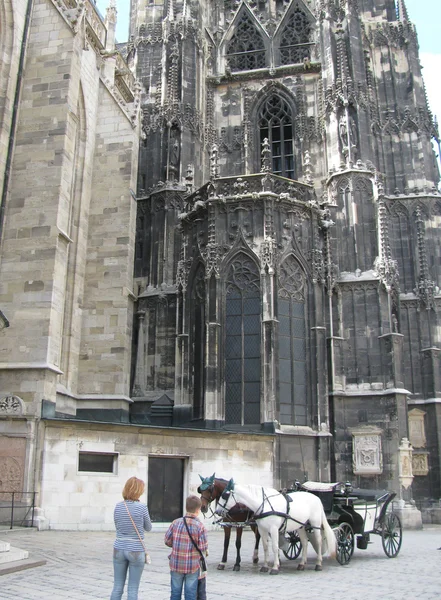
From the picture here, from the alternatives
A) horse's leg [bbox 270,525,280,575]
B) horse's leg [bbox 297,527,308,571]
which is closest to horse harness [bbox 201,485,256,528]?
horse's leg [bbox 270,525,280,575]

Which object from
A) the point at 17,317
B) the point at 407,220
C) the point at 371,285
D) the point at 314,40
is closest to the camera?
the point at 17,317

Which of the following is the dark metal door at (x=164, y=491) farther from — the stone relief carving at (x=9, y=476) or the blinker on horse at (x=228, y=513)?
the blinker on horse at (x=228, y=513)

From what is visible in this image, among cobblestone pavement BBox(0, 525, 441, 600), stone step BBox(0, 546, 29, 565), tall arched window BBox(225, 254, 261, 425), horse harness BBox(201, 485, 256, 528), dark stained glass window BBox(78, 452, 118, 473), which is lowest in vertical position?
cobblestone pavement BBox(0, 525, 441, 600)

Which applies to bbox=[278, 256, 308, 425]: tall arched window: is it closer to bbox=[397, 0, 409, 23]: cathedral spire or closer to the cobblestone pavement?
the cobblestone pavement

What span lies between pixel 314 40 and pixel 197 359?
16925 mm

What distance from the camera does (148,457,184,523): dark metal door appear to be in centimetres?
1564

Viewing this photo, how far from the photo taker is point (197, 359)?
854 inches

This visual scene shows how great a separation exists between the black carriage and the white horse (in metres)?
0.70

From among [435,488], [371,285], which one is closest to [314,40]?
[371,285]

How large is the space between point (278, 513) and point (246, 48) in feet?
86.5

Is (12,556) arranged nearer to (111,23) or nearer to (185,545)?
(185,545)

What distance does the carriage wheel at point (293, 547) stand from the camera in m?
11.1

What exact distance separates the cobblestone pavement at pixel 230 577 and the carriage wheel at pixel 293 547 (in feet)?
0.98

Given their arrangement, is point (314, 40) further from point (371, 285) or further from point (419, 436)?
point (419, 436)
